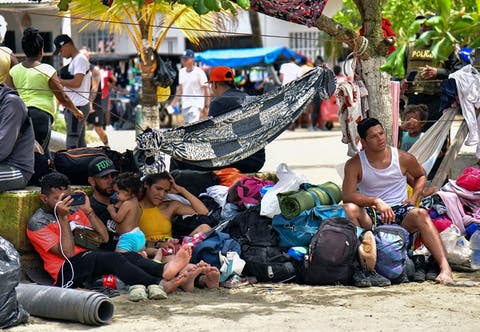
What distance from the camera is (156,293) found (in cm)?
645

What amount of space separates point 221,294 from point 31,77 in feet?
10.5

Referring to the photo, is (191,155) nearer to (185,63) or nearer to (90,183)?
(90,183)

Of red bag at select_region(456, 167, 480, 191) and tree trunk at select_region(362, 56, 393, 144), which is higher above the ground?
tree trunk at select_region(362, 56, 393, 144)

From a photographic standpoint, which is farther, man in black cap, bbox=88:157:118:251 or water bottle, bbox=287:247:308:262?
man in black cap, bbox=88:157:118:251

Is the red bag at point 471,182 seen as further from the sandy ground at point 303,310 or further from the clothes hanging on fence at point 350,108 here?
the clothes hanging on fence at point 350,108

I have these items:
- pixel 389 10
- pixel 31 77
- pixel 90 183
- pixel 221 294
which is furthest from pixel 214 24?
pixel 221 294

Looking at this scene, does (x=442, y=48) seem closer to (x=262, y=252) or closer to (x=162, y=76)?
(x=262, y=252)

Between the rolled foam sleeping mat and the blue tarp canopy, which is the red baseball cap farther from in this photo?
the blue tarp canopy

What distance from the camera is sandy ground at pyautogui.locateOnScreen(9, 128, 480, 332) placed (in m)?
5.74

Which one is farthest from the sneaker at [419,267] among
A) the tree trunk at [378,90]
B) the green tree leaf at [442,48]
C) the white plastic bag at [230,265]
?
the green tree leaf at [442,48]

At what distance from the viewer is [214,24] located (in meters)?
13.9

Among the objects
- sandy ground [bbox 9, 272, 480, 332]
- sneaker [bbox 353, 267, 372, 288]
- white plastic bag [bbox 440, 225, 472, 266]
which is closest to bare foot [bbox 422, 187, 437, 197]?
white plastic bag [bbox 440, 225, 472, 266]

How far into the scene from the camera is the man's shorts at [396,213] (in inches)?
293

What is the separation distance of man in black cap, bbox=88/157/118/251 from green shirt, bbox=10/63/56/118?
4.86 ft
